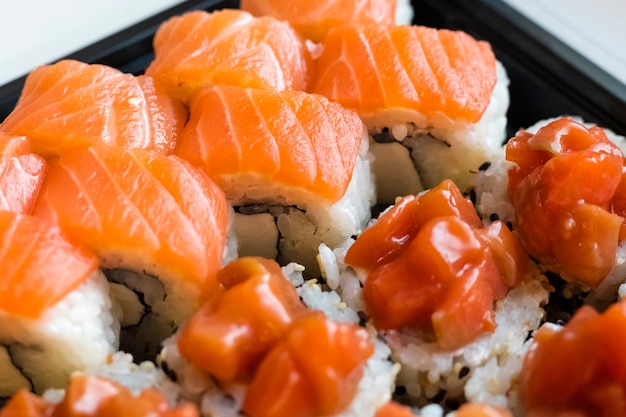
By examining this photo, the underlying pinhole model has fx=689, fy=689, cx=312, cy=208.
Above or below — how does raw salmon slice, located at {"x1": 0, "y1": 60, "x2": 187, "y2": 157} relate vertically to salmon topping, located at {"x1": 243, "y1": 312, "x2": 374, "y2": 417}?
above

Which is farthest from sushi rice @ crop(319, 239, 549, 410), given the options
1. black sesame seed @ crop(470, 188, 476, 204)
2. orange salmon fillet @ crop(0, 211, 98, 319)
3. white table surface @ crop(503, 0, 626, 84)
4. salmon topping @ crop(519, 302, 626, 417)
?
white table surface @ crop(503, 0, 626, 84)

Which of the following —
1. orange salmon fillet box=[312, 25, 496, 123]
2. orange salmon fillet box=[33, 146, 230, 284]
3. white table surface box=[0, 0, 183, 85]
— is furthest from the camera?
white table surface box=[0, 0, 183, 85]

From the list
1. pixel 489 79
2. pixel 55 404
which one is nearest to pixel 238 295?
pixel 55 404

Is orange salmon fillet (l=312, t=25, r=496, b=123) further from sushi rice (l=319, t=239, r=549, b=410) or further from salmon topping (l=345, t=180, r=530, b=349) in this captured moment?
sushi rice (l=319, t=239, r=549, b=410)

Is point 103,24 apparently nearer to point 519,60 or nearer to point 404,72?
point 404,72

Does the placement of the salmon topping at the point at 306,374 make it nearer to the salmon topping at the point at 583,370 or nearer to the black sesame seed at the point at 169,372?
the black sesame seed at the point at 169,372
